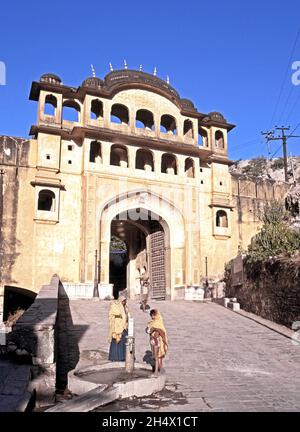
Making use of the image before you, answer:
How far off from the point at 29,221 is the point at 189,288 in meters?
6.99

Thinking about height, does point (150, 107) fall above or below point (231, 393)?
above

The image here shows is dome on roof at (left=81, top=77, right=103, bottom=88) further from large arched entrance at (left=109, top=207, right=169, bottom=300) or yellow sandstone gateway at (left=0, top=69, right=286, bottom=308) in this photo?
large arched entrance at (left=109, top=207, right=169, bottom=300)

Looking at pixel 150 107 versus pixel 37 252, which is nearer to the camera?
pixel 37 252

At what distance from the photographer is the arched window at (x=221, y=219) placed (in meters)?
20.6

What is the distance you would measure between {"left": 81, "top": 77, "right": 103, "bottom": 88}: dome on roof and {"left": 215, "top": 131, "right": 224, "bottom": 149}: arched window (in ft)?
20.9

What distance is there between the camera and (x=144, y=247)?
22.6 m

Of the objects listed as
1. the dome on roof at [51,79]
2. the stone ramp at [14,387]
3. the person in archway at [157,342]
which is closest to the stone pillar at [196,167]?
the dome on roof at [51,79]

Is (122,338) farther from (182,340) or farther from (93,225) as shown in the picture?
(93,225)

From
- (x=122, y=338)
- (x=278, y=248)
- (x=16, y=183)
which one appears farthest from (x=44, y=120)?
(x=122, y=338)

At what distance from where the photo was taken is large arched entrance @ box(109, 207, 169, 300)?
19.2 meters

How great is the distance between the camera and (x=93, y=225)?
16.9 metres

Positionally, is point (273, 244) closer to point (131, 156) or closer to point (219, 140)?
point (131, 156)

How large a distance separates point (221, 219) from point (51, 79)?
983 cm

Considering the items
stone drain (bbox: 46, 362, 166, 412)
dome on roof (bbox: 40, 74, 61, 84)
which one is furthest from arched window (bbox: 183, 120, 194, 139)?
stone drain (bbox: 46, 362, 166, 412)
